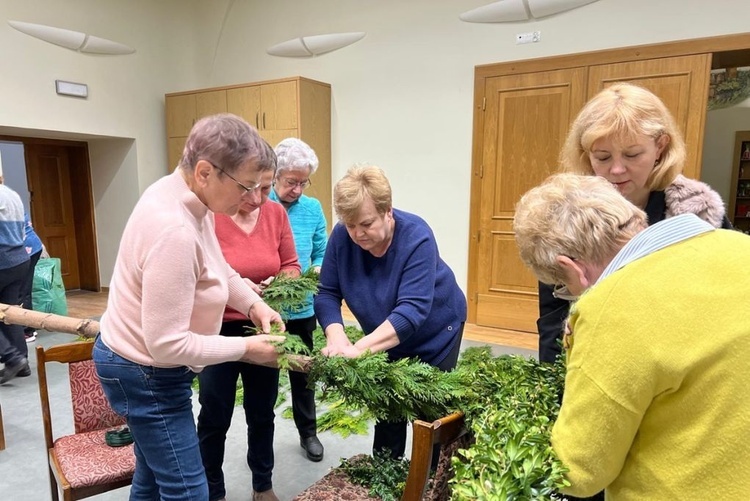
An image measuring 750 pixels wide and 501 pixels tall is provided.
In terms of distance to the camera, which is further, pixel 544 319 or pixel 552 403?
pixel 544 319

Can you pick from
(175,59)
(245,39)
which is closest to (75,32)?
(175,59)

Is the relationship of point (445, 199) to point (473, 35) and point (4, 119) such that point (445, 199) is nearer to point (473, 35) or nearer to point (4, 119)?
point (473, 35)

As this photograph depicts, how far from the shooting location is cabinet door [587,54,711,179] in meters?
3.88

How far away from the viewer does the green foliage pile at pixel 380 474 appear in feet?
4.77

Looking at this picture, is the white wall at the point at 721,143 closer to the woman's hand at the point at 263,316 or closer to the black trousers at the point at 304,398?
the black trousers at the point at 304,398

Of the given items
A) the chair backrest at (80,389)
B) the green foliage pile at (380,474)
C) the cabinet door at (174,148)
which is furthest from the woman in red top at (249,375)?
the cabinet door at (174,148)

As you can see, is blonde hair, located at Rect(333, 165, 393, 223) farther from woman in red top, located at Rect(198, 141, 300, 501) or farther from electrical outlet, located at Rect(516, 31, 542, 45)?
electrical outlet, located at Rect(516, 31, 542, 45)

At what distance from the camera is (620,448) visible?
0.80 m

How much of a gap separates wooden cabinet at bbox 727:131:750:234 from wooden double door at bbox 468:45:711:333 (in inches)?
131

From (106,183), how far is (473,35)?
5.16 meters

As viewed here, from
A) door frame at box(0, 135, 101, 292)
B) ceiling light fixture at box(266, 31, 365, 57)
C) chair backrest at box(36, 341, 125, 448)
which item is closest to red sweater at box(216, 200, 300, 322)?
chair backrest at box(36, 341, 125, 448)

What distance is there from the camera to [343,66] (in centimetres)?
556

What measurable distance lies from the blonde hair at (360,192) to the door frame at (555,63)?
11.3 ft

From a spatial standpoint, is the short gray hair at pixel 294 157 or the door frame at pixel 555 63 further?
the door frame at pixel 555 63
